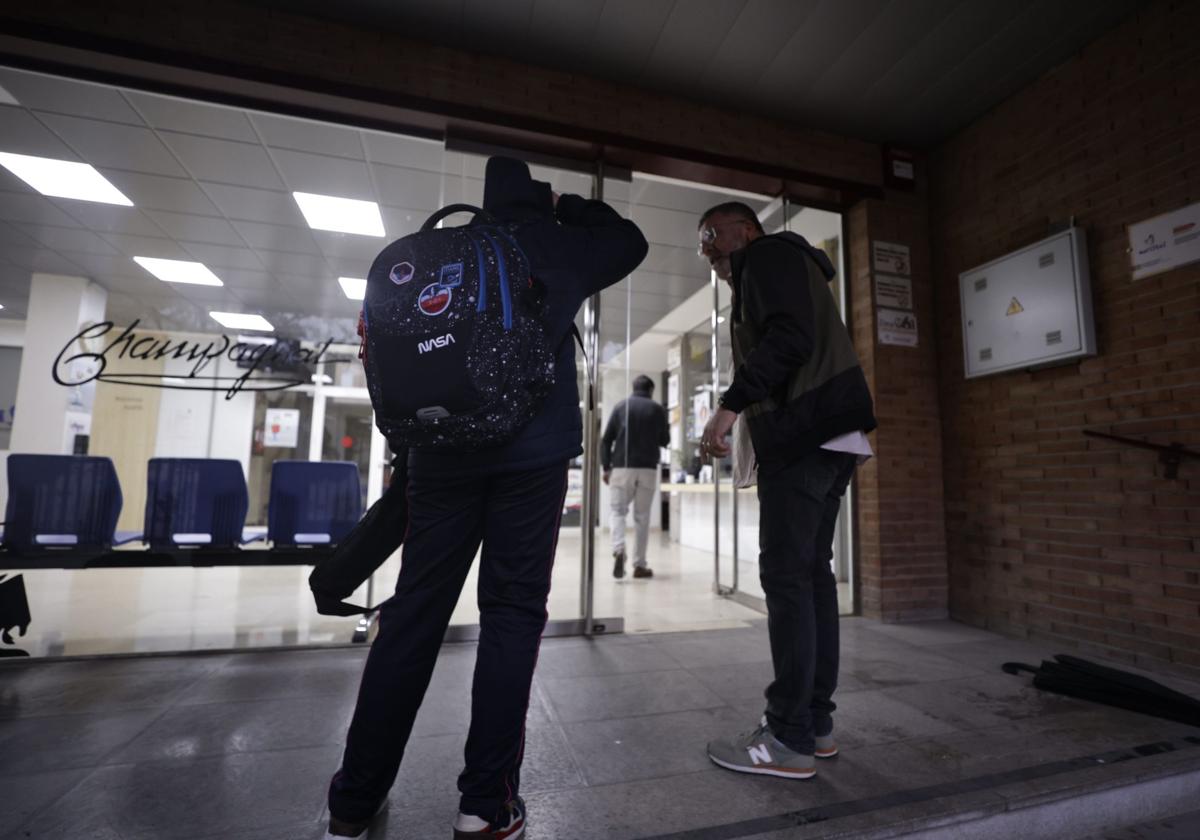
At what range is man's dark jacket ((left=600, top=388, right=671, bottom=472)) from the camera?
467 cm

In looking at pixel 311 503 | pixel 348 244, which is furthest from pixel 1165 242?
pixel 348 244

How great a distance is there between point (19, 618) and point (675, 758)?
2.89m

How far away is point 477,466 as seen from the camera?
1.26 m

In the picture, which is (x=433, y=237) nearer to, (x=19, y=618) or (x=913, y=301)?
(x=19, y=618)

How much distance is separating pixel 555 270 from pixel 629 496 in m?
3.67

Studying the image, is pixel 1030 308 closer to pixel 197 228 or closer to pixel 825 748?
pixel 825 748

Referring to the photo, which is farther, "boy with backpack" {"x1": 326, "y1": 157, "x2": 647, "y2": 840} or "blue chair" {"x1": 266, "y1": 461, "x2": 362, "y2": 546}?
"blue chair" {"x1": 266, "y1": 461, "x2": 362, "y2": 546}

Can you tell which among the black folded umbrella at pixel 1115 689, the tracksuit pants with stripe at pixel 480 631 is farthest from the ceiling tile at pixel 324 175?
the black folded umbrella at pixel 1115 689

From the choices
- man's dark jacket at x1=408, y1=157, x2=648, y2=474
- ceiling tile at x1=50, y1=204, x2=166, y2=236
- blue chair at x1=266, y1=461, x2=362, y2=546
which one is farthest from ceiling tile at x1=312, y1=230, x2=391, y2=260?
man's dark jacket at x1=408, y1=157, x2=648, y2=474

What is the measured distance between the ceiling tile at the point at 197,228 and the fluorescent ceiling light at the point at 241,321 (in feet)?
5.14

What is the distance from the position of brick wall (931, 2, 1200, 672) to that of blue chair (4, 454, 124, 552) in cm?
466

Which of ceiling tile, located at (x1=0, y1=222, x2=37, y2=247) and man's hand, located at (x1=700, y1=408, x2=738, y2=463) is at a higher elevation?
A: ceiling tile, located at (x1=0, y1=222, x2=37, y2=247)

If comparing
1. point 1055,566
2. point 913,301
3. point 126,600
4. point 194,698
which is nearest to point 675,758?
point 194,698

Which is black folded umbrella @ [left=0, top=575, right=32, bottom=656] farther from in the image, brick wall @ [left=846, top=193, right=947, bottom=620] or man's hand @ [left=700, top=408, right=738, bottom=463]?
brick wall @ [left=846, top=193, right=947, bottom=620]
